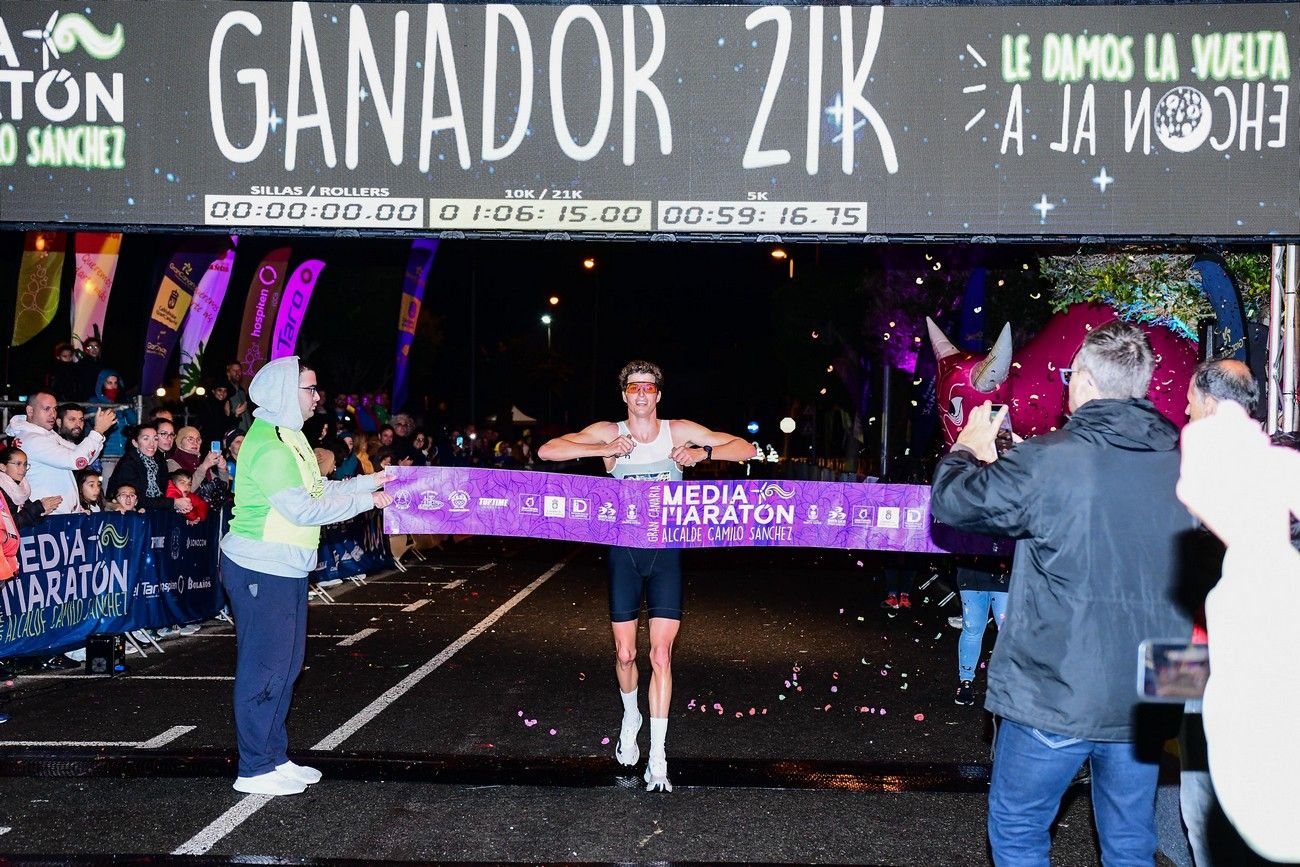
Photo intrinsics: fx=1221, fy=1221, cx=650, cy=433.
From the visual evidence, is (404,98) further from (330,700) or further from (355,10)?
(330,700)

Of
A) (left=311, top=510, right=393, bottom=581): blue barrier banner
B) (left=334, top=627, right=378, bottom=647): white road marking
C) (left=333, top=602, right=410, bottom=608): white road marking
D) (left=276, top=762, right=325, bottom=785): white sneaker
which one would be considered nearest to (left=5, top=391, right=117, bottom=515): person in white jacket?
(left=334, top=627, right=378, bottom=647): white road marking

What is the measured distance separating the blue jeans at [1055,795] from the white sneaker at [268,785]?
404cm

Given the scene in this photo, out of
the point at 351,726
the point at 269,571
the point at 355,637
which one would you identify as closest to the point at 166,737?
the point at 351,726

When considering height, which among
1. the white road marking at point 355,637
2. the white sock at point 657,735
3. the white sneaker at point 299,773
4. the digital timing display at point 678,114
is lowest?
the white road marking at point 355,637

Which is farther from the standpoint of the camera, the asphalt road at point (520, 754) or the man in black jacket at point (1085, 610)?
the asphalt road at point (520, 754)

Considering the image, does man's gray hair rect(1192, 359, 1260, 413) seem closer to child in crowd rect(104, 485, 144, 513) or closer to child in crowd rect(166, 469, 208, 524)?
child in crowd rect(104, 485, 144, 513)

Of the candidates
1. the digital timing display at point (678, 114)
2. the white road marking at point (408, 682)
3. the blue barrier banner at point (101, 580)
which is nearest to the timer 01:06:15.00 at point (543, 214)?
the digital timing display at point (678, 114)

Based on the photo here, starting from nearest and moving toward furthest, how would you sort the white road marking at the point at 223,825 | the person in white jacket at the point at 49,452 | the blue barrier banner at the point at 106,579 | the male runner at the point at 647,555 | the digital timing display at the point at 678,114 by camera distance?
1. the white road marking at the point at 223,825
2. the digital timing display at the point at 678,114
3. the male runner at the point at 647,555
4. the blue barrier banner at the point at 106,579
5. the person in white jacket at the point at 49,452

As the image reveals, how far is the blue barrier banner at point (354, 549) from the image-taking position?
16062 mm

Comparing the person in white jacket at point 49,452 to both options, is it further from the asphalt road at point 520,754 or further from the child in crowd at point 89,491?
the asphalt road at point 520,754

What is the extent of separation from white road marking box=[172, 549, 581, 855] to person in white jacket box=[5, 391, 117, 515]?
11.8 feet

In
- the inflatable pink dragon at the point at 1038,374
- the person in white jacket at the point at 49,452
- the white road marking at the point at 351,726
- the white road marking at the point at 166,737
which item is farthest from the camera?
the person in white jacket at the point at 49,452

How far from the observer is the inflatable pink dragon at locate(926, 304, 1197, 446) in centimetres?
912

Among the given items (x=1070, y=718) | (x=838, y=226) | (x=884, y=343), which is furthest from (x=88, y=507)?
(x=884, y=343)
